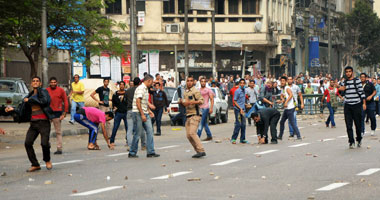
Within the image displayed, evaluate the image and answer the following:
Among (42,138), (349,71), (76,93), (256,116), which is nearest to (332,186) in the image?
(42,138)

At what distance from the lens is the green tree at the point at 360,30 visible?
8300cm

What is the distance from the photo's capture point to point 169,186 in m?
11.4

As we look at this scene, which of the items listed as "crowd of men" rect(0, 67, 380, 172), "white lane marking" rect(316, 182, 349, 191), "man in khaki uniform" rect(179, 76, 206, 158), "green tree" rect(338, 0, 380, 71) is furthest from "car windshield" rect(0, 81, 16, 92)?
"green tree" rect(338, 0, 380, 71)

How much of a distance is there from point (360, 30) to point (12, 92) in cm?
5909

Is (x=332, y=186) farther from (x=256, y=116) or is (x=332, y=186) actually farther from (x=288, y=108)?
(x=288, y=108)

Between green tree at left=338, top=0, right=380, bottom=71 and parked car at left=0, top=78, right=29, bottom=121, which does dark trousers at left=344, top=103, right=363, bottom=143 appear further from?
green tree at left=338, top=0, right=380, bottom=71

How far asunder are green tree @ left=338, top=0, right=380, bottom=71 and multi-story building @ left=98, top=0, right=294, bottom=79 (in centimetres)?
1912

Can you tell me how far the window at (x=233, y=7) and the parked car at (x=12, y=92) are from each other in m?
35.3

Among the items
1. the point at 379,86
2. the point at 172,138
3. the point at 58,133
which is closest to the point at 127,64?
the point at 379,86

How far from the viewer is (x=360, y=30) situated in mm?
84562

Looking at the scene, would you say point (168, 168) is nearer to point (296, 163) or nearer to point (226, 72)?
point (296, 163)

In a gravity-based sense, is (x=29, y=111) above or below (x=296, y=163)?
above

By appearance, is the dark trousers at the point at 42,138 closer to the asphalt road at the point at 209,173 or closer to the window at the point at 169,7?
the asphalt road at the point at 209,173

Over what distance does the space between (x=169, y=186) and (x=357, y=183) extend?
8.12 ft
